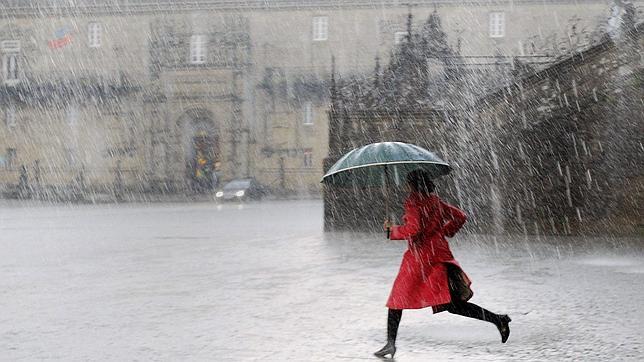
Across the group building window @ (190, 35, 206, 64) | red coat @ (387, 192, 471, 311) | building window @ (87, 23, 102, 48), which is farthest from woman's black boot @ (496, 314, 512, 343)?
building window @ (87, 23, 102, 48)

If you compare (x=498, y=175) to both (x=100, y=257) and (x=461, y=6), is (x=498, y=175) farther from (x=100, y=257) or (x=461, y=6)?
(x=461, y=6)

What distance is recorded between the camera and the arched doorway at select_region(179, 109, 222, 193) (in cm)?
5853

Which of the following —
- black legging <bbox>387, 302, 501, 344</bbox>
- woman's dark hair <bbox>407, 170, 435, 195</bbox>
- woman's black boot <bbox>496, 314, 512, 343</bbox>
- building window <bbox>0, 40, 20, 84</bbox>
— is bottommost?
woman's black boot <bbox>496, 314, 512, 343</bbox>

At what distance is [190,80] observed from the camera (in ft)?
191

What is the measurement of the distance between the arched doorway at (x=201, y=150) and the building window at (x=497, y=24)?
18.6m

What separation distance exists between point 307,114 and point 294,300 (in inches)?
1930

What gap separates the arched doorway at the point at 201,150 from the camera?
58.5 m

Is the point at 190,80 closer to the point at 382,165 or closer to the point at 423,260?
the point at 382,165

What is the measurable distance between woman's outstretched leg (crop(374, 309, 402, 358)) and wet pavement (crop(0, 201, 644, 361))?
0.38 ft

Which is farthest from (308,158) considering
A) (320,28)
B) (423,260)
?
(423,260)

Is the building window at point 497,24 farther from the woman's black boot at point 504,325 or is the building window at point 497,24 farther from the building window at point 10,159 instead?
the woman's black boot at point 504,325

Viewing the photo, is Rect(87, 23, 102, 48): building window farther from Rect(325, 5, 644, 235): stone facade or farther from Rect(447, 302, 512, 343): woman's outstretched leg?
Rect(447, 302, 512, 343): woman's outstretched leg

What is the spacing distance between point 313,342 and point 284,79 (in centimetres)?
5168

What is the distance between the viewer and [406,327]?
8836mm
